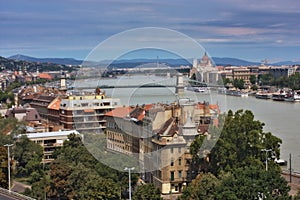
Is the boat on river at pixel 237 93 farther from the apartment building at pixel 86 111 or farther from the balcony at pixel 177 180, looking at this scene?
the balcony at pixel 177 180

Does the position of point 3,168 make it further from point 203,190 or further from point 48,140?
point 203,190

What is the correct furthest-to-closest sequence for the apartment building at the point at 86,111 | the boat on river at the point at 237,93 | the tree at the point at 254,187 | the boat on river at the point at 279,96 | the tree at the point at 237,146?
1. the boat on river at the point at 237,93
2. the boat on river at the point at 279,96
3. the apartment building at the point at 86,111
4. the tree at the point at 237,146
5. the tree at the point at 254,187

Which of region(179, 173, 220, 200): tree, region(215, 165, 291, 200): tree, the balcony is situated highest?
region(215, 165, 291, 200): tree

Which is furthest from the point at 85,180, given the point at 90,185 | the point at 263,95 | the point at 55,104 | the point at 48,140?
the point at 263,95

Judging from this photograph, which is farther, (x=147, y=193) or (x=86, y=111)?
(x=86, y=111)

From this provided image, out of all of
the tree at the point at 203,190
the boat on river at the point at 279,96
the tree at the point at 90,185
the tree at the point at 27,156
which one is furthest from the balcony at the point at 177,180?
the boat on river at the point at 279,96

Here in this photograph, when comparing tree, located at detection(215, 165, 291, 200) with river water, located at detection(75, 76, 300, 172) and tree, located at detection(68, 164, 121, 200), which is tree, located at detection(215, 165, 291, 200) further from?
river water, located at detection(75, 76, 300, 172)

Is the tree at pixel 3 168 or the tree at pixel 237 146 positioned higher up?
the tree at pixel 237 146

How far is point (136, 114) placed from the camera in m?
7.48

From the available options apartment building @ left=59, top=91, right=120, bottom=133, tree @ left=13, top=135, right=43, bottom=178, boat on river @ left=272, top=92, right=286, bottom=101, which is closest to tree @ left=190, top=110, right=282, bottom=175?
tree @ left=13, top=135, right=43, bottom=178

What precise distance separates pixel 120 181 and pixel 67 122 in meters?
5.84

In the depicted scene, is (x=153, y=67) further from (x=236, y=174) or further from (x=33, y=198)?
(x=33, y=198)

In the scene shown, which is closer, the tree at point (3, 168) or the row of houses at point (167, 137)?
the row of houses at point (167, 137)

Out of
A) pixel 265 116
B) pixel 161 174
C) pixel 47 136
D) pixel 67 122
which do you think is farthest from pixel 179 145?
pixel 265 116
